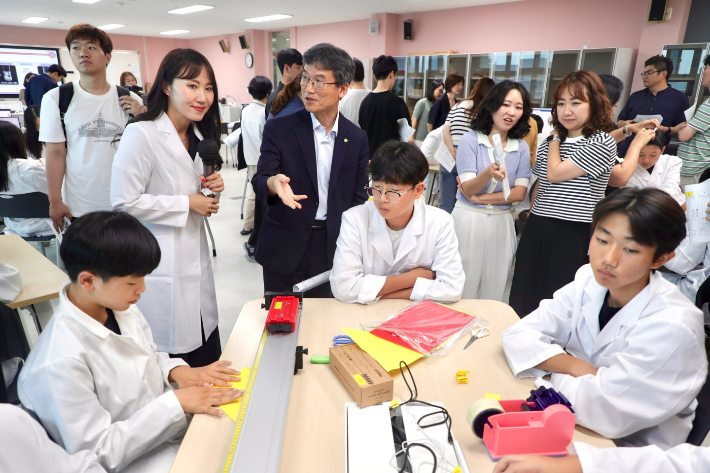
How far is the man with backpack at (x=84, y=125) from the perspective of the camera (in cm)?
219

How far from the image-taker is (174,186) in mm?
1694

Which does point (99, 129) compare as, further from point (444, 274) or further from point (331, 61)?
point (444, 274)

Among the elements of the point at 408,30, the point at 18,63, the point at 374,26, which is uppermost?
the point at 374,26

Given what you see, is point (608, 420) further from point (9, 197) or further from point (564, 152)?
point (9, 197)

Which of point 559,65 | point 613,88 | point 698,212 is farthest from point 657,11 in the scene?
point 698,212

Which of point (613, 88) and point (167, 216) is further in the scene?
point (613, 88)

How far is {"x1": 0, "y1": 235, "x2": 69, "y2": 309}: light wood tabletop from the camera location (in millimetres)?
1703

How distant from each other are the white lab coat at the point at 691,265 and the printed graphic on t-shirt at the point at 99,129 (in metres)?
2.89

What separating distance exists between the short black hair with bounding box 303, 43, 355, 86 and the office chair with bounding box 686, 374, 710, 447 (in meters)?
1.52

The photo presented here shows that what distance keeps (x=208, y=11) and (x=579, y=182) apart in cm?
885

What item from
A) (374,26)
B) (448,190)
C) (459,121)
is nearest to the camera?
(459,121)

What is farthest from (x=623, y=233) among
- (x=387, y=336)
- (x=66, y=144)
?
(x=66, y=144)

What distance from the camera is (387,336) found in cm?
130

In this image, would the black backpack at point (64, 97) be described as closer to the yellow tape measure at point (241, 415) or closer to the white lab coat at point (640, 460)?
the yellow tape measure at point (241, 415)
